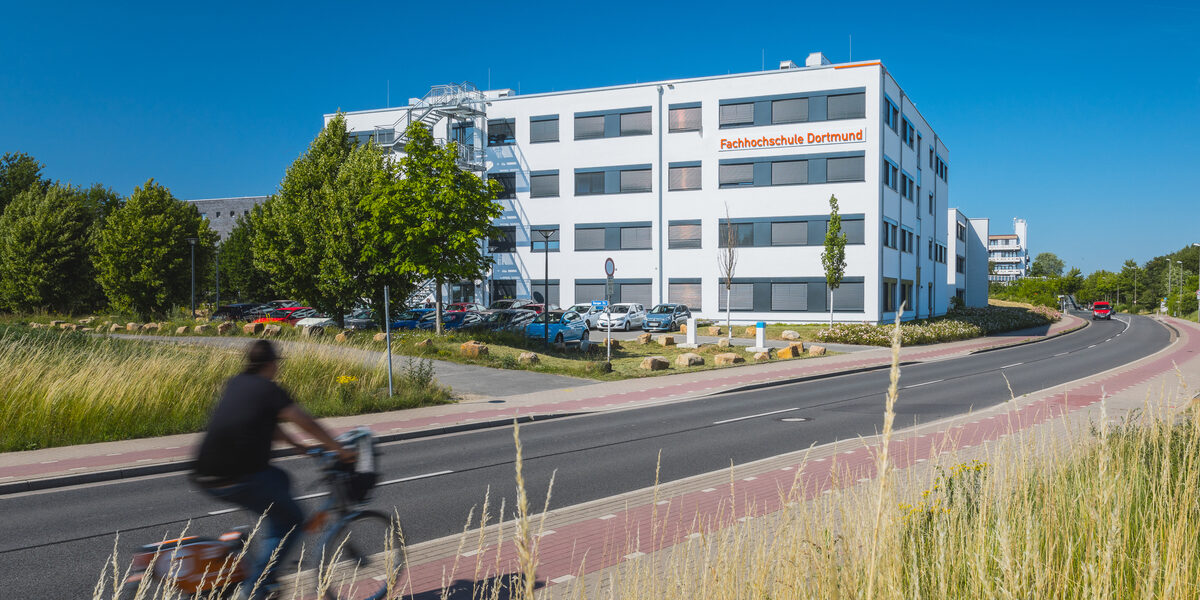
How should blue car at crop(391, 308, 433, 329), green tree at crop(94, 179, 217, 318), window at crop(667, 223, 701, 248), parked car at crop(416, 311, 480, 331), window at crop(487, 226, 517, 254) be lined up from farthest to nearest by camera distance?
1. window at crop(487, 226, 517, 254)
2. window at crop(667, 223, 701, 248)
3. green tree at crop(94, 179, 217, 318)
4. blue car at crop(391, 308, 433, 329)
5. parked car at crop(416, 311, 480, 331)

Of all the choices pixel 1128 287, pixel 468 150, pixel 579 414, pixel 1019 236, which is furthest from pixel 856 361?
pixel 1019 236

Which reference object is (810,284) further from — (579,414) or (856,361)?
(579,414)

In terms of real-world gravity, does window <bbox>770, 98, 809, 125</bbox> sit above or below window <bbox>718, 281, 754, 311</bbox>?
above

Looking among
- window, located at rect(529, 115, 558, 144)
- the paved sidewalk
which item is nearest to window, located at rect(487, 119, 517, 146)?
window, located at rect(529, 115, 558, 144)

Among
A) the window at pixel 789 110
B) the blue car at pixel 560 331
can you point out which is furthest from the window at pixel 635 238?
the blue car at pixel 560 331

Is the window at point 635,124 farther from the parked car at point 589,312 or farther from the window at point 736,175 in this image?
the parked car at point 589,312

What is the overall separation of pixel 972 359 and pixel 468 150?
36.4 meters

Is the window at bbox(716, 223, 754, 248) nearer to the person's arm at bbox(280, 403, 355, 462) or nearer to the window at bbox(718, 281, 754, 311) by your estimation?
the window at bbox(718, 281, 754, 311)

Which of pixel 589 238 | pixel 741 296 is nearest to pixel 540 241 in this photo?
pixel 589 238

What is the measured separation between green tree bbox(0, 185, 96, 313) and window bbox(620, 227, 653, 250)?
31253 mm

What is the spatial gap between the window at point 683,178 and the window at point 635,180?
141 cm

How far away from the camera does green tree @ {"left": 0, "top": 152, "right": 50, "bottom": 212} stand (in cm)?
5616

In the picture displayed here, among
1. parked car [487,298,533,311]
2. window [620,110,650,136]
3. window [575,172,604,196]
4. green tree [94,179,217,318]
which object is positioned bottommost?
parked car [487,298,533,311]

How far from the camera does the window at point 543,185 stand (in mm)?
52906
